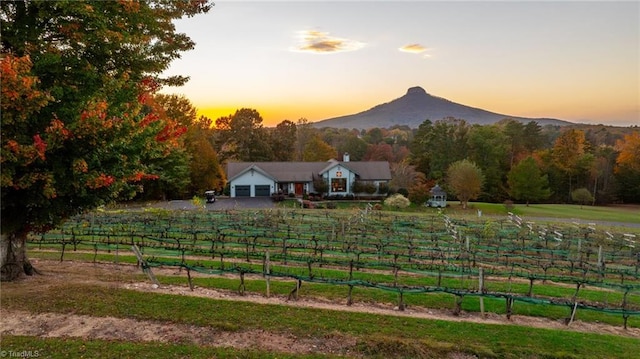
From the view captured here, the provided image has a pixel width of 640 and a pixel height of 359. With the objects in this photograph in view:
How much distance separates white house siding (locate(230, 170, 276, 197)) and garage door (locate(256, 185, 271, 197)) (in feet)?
0.96

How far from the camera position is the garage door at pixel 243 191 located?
5191 centimetres

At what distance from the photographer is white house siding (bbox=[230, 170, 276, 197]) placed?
5175 cm

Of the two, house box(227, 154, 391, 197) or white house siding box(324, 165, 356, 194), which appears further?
white house siding box(324, 165, 356, 194)

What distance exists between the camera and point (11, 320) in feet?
29.5

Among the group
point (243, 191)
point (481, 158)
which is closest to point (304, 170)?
point (243, 191)

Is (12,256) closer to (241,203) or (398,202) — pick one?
(241,203)

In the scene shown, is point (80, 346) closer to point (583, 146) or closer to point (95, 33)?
point (95, 33)

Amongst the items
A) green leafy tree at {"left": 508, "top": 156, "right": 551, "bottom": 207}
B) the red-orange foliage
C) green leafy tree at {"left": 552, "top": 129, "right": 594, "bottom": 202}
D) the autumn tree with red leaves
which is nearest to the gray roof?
green leafy tree at {"left": 508, "top": 156, "right": 551, "bottom": 207}

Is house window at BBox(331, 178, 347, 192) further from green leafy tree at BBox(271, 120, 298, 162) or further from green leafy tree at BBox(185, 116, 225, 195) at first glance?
green leafy tree at BBox(271, 120, 298, 162)

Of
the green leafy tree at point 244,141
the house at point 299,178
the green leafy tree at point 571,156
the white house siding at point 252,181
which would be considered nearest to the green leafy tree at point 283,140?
the green leafy tree at point 244,141

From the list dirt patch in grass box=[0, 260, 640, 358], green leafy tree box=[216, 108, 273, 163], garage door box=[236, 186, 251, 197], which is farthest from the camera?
green leafy tree box=[216, 108, 273, 163]

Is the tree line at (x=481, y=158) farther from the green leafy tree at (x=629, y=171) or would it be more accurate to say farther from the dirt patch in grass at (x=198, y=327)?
the dirt patch in grass at (x=198, y=327)

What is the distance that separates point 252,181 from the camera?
2052 inches

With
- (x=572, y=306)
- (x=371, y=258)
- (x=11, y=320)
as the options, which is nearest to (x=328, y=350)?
(x=572, y=306)
